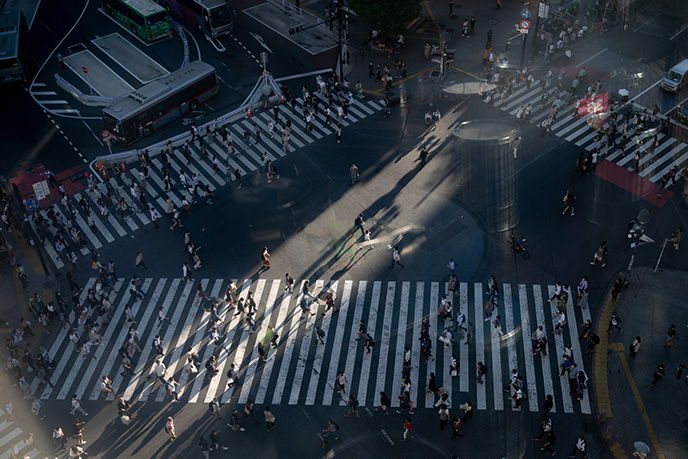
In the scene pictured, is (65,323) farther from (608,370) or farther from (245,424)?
(608,370)

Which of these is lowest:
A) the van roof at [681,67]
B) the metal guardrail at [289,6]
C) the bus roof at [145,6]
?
the van roof at [681,67]

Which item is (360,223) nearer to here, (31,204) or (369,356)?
(369,356)

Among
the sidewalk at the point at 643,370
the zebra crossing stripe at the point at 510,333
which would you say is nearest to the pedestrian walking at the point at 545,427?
the zebra crossing stripe at the point at 510,333

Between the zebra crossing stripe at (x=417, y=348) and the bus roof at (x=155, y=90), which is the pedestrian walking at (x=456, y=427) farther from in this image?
the bus roof at (x=155, y=90)

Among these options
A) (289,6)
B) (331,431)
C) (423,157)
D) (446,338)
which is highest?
(289,6)

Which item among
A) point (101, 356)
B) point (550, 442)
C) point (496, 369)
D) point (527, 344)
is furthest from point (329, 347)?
point (101, 356)

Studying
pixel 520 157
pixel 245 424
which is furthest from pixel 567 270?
pixel 245 424
